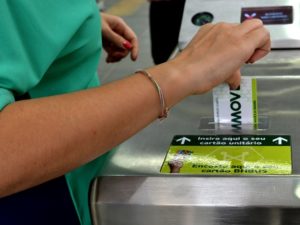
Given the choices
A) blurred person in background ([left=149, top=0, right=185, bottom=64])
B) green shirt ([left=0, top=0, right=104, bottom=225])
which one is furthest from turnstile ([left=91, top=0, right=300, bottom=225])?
blurred person in background ([left=149, top=0, right=185, bottom=64])

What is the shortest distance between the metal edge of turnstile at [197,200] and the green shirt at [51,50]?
0.14 meters

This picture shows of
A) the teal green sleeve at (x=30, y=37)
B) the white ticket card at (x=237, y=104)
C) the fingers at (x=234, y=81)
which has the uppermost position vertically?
the teal green sleeve at (x=30, y=37)

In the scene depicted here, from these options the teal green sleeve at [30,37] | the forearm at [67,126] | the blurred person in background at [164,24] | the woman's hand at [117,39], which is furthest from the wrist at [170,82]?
the blurred person in background at [164,24]

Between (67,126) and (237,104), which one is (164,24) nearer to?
(237,104)

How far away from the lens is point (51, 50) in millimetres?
680

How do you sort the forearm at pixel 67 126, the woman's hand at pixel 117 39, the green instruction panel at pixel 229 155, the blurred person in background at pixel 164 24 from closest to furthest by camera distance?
1. the forearm at pixel 67 126
2. the green instruction panel at pixel 229 155
3. the woman's hand at pixel 117 39
4. the blurred person in background at pixel 164 24

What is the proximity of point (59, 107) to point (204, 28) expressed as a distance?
0.26m

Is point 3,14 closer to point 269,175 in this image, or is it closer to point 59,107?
point 59,107

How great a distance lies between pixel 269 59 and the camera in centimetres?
102

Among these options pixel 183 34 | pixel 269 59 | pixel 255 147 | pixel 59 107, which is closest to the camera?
pixel 59 107

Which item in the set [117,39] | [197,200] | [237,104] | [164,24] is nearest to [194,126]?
[237,104]

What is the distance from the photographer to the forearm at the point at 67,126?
Answer: 0.56 metres

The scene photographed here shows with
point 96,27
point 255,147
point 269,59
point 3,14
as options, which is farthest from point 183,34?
point 3,14

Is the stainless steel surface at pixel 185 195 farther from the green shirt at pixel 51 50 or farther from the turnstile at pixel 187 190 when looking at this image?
the green shirt at pixel 51 50
